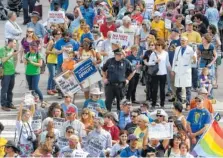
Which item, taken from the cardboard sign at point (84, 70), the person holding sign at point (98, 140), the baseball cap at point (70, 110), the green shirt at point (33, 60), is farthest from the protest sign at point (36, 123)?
the green shirt at point (33, 60)

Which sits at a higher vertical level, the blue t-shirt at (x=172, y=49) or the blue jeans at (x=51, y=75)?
the blue t-shirt at (x=172, y=49)

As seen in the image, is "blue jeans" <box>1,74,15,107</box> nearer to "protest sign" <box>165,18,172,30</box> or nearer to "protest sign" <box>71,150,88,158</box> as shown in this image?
"protest sign" <box>165,18,172,30</box>

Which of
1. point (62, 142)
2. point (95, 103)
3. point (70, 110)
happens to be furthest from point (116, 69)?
point (62, 142)

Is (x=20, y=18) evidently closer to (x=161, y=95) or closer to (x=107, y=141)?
(x=161, y=95)

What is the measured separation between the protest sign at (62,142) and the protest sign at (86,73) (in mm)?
4887

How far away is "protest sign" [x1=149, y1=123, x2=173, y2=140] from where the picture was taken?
1783cm

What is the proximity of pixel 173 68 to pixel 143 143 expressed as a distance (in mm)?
5664

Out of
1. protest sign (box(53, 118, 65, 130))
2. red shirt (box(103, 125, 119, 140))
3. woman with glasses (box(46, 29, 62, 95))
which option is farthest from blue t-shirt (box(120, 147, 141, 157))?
woman with glasses (box(46, 29, 62, 95))

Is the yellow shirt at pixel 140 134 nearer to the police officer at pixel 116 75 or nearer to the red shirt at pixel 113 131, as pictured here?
the red shirt at pixel 113 131

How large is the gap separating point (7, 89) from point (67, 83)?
1357mm

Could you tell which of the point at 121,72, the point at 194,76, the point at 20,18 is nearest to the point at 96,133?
the point at 121,72

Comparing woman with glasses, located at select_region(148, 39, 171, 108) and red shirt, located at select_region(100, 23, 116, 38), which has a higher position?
red shirt, located at select_region(100, 23, 116, 38)

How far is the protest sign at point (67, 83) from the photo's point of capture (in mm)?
23047

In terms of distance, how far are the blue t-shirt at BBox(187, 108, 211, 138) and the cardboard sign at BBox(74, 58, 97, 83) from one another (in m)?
4.08
